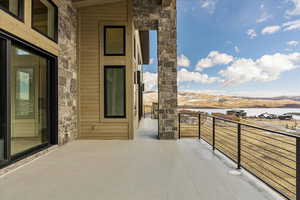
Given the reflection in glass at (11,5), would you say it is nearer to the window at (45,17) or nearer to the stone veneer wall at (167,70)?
the window at (45,17)

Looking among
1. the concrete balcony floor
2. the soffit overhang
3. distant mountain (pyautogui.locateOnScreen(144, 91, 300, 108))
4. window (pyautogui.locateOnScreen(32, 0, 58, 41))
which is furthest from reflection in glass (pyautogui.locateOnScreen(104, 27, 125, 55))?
distant mountain (pyautogui.locateOnScreen(144, 91, 300, 108))

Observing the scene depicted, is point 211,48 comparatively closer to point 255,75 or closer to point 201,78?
point 201,78

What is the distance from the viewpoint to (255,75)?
1955 centimetres

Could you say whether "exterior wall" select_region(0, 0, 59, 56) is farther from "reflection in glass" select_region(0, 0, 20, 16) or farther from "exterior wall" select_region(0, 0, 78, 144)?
"reflection in glass" select_region(0, 0, 20, 16)

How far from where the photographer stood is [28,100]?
3623 mm

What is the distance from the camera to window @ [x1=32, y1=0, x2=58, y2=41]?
355cm

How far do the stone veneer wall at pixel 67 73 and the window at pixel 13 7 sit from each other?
123 cm

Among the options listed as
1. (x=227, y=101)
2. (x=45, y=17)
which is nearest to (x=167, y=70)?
(x=45, y=17)

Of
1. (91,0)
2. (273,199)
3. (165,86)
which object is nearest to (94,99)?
(165,86)

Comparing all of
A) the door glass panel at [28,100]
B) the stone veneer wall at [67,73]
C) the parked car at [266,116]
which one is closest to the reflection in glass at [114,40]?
the stone veneer wall at [67,73]

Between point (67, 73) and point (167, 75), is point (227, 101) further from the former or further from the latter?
point (67, 73)

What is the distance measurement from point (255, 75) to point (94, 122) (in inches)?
773

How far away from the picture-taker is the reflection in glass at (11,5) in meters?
2.74

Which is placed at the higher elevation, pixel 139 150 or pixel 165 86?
pixel 165 86
